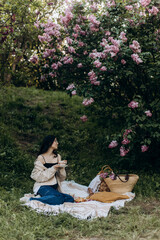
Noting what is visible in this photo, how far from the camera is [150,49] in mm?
6980

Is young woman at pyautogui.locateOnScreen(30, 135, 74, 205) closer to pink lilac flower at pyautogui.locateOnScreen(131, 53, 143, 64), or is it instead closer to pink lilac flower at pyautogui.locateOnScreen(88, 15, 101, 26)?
pink lilac flower at pyautogui.locateOnScreen(131, 53, 143, 64)

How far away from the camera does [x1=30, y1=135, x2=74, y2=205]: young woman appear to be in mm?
5301

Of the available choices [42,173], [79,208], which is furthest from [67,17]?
[79,208]

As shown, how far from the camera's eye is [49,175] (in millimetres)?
5594

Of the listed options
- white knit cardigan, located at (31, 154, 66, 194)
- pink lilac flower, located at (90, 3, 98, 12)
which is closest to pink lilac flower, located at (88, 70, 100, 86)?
pink lilac flower, located at (90, 3, 98, 12)

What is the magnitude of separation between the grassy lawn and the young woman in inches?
18.1

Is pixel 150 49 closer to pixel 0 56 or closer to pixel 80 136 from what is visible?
pixel 80 136

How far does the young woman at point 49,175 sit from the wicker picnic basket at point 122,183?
3.37 ft

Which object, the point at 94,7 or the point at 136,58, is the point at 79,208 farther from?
the point at 94,7

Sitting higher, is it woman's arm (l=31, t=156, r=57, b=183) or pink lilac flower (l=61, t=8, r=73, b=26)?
pink lilac flower (l=61, t=8, r=73, b=26)

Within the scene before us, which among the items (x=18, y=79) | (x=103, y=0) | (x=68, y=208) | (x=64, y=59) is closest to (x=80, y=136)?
(x=64, y=59)

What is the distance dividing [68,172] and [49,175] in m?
2.62

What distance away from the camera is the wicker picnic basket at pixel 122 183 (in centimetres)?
612

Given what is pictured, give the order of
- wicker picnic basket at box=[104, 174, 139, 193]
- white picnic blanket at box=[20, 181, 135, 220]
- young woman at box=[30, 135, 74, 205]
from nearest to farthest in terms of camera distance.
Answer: white picnic blanket at box=[20, 181, 135, 220]
young woman at box=[30, 135, 74, 205]
wicker picnic basket at box=[104, 174, 139, 193]
